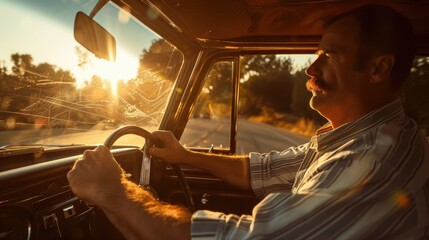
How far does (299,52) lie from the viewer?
3160 mm

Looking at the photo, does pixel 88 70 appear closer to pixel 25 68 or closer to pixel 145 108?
pixel 25 68

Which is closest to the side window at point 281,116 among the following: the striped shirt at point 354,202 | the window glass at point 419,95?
the window glass at point 419,95

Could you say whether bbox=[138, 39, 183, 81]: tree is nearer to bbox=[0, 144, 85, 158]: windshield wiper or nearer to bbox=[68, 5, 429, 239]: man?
bbox=[0, 144, 85, 158]: windshield wiper

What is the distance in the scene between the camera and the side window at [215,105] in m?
3.27

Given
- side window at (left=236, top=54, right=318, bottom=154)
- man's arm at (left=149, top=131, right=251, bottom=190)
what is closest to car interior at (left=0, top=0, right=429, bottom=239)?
man's arm at (left=149, top=131, right=251, bottom=190)

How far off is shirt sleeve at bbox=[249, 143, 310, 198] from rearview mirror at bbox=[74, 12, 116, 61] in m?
1.20

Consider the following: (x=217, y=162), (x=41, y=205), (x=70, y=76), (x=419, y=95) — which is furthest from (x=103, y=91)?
(x=419, y=95)

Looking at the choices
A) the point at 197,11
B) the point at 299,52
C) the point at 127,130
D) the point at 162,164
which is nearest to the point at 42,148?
the point at 127,130

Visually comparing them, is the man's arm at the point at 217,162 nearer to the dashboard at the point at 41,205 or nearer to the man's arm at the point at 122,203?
the dashboard at the point at 41,205

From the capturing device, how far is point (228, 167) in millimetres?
2605

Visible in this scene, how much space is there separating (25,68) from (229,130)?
190cm

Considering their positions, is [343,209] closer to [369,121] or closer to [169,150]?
[369,121]

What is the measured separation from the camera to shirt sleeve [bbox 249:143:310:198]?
2.37 m

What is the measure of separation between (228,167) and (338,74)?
3.47ft
